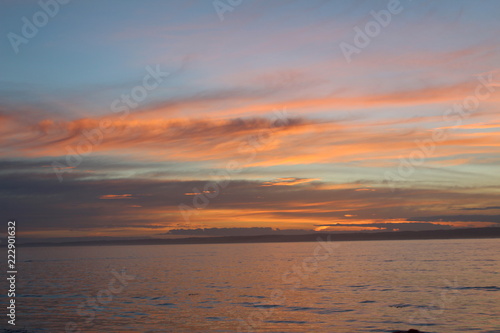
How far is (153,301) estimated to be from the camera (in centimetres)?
5978

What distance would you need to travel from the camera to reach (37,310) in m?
54.1

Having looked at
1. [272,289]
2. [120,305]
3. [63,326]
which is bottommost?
[63,326]

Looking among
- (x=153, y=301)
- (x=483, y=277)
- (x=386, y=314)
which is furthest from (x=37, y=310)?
(x=483, y=277)

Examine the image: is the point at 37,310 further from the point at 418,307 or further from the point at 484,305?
the point at 484,305

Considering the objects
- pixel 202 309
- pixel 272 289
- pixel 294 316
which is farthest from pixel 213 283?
pixel 294 316

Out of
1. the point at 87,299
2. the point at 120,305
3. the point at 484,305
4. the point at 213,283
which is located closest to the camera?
the point at 484,305

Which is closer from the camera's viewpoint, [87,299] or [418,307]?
[418,307]

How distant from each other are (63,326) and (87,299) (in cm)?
1808

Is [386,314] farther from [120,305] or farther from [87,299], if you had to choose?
[87,299]

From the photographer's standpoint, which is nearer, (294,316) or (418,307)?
(294,316)

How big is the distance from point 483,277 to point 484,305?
102ft

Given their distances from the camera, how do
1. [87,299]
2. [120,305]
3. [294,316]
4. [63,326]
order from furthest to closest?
[87,299], [120,305], [294,316], [63,326]

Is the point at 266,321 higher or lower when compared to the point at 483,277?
lower

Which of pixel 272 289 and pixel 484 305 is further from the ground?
pixel 272 289
